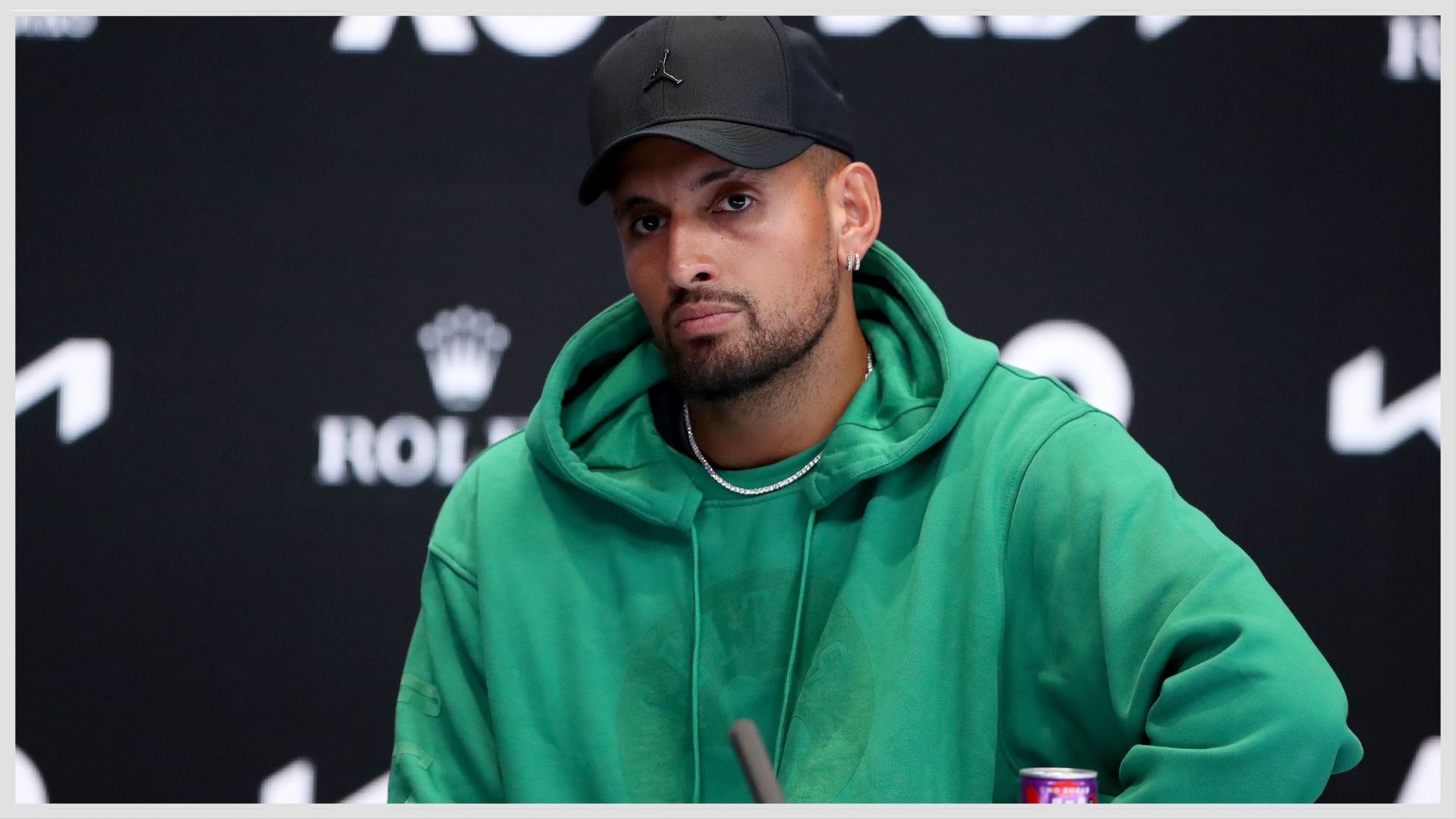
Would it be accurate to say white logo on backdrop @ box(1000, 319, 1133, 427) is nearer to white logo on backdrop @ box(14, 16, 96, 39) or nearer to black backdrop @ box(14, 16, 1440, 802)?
black backdrop @ box(14, 16, 1440, 802)

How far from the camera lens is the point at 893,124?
1995 millimetres

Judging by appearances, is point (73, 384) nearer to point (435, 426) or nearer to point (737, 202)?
point (435, 426)

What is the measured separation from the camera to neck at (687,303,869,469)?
4.49 ft

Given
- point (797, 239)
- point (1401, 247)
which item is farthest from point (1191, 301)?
point (797, 239)

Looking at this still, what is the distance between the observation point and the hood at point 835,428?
1.27m

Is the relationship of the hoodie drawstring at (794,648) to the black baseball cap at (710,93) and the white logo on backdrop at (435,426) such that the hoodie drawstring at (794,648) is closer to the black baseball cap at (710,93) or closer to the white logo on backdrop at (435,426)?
the black baseball cap at (710,93)

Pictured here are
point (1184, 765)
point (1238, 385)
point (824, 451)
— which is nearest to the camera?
point (1184, 765)

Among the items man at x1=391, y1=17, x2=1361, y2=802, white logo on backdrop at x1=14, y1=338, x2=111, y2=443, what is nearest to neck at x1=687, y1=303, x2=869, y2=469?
man at x1=391, y1=17, x2=1361, y2=802

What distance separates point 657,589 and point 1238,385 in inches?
39.3

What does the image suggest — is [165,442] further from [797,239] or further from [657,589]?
[797,239]

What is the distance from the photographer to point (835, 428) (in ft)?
4.39

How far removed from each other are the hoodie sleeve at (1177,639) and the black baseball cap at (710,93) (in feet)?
1.28

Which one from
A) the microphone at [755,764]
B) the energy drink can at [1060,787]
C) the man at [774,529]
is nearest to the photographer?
the microphone at [755,764]

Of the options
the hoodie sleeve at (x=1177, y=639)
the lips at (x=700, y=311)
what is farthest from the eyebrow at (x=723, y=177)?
the hoodie sleeve at (x=1177, y=639)
